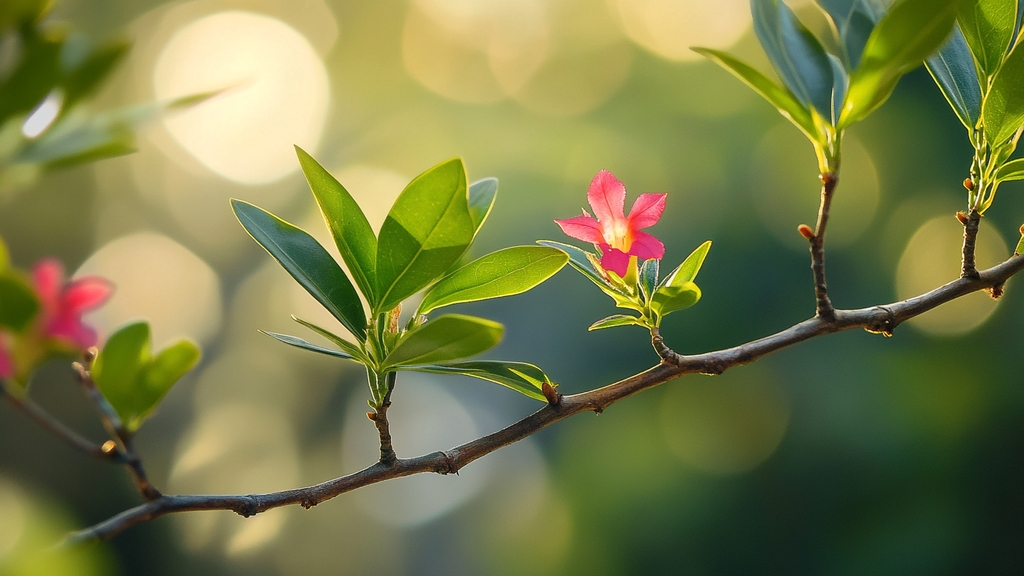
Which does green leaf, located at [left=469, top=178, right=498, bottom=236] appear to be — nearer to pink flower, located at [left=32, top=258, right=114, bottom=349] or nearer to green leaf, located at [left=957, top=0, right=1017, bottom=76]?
pink flower, located at [left=32, top=258, right=114, bottom=349]

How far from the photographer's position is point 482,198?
0.68m

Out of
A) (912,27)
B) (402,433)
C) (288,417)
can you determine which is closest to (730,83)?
(402,433)

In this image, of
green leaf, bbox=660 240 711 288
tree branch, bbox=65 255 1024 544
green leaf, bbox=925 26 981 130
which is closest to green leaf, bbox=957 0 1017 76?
green leaf, bbox=925 26 981 130

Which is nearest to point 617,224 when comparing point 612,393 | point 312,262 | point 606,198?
point 606,198

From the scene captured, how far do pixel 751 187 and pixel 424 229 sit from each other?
11.8ft

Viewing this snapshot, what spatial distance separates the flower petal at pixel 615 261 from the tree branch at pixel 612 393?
0.06 metres

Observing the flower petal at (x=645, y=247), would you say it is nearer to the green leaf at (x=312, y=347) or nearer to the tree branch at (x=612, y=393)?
the tree branch at (x=612, y=393)

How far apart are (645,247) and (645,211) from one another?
4cm

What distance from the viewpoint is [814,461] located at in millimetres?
3633

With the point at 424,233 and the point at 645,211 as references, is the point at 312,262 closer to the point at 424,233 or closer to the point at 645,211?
the point at 424,233

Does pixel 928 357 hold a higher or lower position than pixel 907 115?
lower

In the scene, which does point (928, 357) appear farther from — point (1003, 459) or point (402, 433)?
point (402, 433)

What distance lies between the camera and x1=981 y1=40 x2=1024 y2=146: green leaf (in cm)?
67

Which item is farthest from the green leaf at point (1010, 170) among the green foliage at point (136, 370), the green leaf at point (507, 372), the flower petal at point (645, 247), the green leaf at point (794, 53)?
the green foliage at point (136, 370)
